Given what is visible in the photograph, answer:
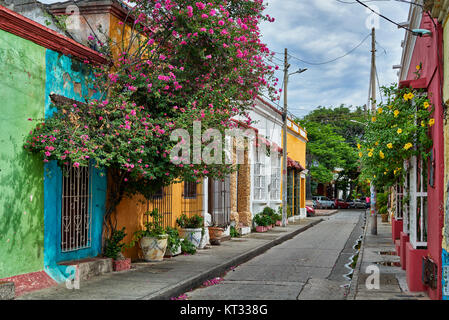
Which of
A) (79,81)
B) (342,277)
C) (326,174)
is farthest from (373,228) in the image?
(326,174)

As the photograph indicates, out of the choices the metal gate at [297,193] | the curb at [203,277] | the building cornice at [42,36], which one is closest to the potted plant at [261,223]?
the curb at [203,277]

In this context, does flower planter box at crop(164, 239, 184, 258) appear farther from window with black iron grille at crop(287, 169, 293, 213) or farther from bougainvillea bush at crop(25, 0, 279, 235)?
window with black iron grille at crop(287, 169, 293, 213)

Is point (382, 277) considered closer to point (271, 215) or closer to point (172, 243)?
point (172, 243)

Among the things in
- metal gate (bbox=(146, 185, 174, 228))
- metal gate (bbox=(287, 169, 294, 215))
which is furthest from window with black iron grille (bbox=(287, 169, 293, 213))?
metal gate (bbox=(146, 185, 174, 228))

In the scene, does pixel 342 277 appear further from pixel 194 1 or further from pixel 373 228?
pixel 373 228

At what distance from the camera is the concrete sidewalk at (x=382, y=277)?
25.9 ft

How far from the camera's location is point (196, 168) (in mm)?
9297

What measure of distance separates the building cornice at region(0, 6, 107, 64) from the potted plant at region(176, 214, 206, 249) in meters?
5.52

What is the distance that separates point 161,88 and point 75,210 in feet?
9.65

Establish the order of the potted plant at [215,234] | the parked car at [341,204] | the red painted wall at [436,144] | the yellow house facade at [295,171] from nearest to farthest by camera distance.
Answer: the red painted wall at [436,144] → the potted plant at [215,234] → the yellow house facade at [295,171] → the parked car at [341,204]

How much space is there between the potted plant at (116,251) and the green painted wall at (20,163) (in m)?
1.89

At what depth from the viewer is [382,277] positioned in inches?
380

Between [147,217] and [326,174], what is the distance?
36.1 metres

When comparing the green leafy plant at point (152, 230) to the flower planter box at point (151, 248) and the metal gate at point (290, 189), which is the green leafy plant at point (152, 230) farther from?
the metal gate at point (290, 189)
